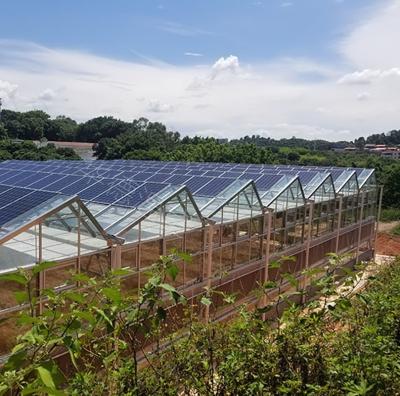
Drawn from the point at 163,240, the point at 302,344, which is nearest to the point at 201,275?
the point at 163,240

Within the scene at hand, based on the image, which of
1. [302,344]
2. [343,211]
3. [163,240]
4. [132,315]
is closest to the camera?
[132,315]

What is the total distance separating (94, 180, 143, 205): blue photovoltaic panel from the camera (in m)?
12.4

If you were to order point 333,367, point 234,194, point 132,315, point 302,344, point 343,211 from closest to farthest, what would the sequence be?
point 132,315, point 333,367, point 302,344, point 234,194, point 343,211

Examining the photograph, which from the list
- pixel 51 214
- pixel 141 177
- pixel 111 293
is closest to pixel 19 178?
pixel 141 177

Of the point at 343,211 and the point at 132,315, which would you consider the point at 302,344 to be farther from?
the point at 343,211

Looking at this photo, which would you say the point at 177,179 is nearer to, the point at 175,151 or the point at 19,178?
the point at 19,178

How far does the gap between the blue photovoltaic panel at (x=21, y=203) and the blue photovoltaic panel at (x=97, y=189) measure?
3084mm

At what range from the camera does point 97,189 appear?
1370 centimetres

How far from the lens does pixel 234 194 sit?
13.9 meters

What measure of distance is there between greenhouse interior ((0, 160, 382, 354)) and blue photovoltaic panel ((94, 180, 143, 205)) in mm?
48

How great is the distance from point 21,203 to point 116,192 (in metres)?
3.72

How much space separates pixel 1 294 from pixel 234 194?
8.01 meters

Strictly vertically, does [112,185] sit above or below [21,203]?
above

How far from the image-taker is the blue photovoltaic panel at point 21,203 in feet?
29.3
